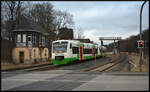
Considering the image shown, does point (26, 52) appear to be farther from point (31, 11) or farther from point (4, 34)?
point (31, 11)

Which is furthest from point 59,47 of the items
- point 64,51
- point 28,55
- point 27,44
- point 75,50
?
point 27,44

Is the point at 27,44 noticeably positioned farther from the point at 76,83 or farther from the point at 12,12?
the point at 76,83

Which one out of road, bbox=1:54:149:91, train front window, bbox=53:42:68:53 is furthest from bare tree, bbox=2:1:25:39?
road, bbox=1:54:149:91

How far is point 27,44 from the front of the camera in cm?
3831

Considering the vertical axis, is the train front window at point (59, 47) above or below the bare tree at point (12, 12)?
below

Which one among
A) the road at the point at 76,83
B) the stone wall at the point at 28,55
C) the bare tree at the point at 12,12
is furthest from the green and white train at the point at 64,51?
the bare tree at the point at 12,12

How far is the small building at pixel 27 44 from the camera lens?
37094 millimetres

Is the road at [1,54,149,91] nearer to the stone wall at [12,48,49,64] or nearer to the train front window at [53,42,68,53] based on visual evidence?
the train front window at [53,42,68,53]

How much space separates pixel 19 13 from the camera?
39.1 meters

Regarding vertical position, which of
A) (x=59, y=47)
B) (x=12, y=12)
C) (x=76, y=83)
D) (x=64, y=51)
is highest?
(x=12, y=12)

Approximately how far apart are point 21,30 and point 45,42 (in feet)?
28.9

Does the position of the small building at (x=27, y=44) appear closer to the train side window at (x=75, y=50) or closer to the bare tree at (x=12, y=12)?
the bare tree at (x=12, y=12)

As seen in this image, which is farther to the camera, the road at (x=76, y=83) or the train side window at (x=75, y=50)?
the train side window at (x=75, y=50)

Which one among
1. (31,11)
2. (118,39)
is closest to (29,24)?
(31,11)
